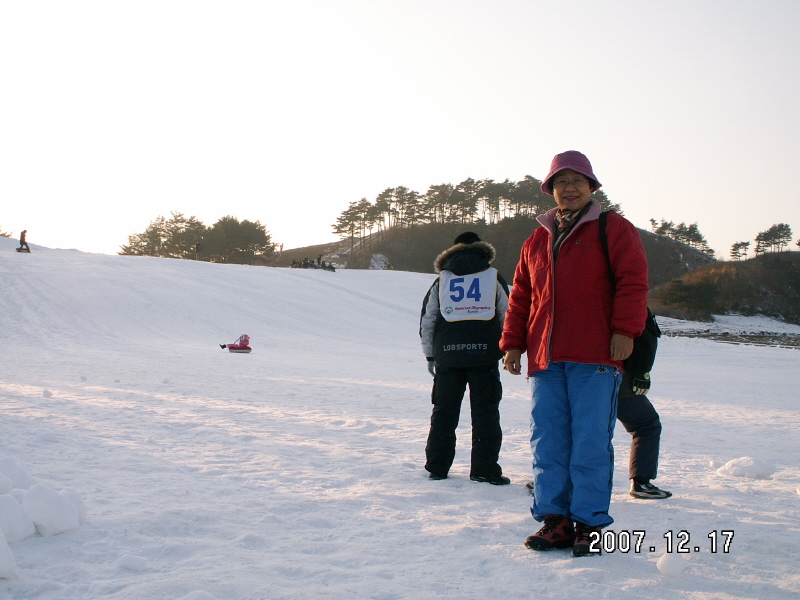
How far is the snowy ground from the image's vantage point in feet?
8.23

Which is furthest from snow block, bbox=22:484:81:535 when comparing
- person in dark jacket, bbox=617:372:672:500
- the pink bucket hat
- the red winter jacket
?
person in dark jacket, bbox=617:372:672:500

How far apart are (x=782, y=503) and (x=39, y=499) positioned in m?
4.15

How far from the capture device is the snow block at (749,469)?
4.54m

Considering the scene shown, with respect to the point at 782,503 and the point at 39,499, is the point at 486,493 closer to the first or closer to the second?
the point at 782,503

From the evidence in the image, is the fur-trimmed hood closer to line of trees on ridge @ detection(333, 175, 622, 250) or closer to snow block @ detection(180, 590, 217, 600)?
snow block @ detection(180, 590, 217, 600)

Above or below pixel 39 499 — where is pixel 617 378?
above

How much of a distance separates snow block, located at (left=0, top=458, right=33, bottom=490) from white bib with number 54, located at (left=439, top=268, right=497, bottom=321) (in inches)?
110

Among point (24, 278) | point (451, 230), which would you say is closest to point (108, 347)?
point (24, 278)

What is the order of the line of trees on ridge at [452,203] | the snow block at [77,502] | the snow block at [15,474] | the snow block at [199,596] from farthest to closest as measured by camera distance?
the line of trees on ridge at [452,203] < the snow block at [15,474] < the snow block at [77,502] < the snow block at [199,596]

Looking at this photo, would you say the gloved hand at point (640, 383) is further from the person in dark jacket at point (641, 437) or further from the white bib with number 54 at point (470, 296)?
the white bib with number 54 at point (470, 296)

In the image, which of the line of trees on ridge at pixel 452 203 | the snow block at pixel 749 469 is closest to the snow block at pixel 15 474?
the snow block at pixel 749 469

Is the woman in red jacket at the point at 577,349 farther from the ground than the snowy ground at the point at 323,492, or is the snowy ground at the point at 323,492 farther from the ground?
the woman in red jacket at the point at 577,349

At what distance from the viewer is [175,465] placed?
14.0 ft

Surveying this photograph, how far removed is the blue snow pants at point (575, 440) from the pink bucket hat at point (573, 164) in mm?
1028
